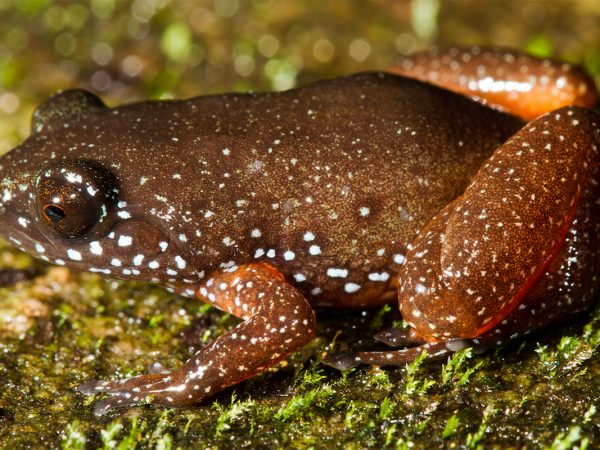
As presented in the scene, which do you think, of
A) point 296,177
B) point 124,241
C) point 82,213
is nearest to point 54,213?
point 82,213

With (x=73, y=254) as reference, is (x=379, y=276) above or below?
below

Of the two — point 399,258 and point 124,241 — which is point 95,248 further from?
point 399,258

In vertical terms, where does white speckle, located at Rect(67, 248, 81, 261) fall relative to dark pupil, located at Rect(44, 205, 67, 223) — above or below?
below

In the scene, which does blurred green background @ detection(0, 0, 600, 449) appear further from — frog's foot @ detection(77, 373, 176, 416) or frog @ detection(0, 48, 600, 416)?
frog @ detection(0, 48, 600, 416)

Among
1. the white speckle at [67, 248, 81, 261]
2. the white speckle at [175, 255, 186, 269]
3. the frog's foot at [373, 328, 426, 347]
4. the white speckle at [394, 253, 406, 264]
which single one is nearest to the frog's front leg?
the white speckle at [175, 255, 186, 269]

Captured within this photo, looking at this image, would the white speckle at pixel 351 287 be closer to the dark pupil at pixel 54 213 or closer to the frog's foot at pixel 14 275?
the dark pupil at pixel 54 213

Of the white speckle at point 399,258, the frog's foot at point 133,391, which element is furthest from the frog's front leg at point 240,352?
the white speckle at point 399,258
